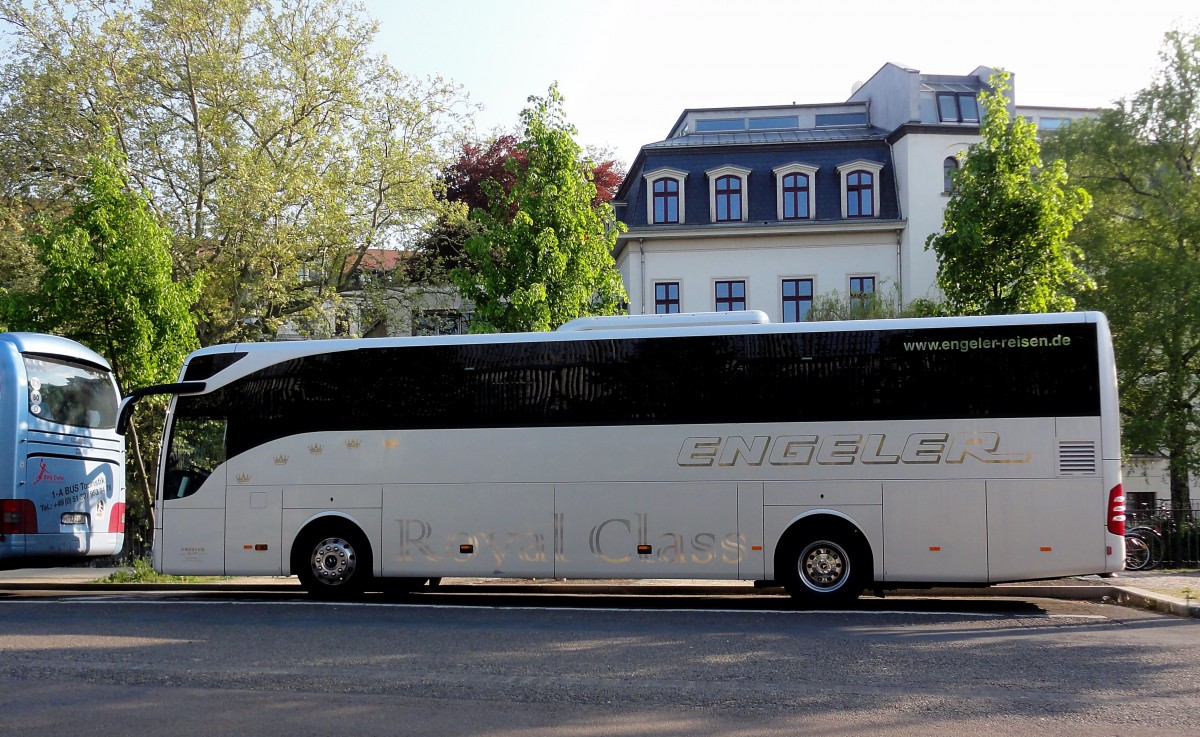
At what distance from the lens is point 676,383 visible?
1365cm

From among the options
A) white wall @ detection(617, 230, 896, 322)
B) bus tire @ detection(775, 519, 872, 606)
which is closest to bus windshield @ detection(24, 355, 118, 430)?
bus tire @ detection(775, 519, 872, 606)

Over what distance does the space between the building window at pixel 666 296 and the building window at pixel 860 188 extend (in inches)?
262

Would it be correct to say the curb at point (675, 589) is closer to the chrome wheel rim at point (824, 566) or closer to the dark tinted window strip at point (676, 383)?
the chrome wheel rim at point (824, 566)

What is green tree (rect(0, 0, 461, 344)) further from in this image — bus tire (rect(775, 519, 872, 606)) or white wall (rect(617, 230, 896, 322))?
bus tire (rect(775, 519, 872, 606))

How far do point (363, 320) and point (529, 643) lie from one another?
23.4m

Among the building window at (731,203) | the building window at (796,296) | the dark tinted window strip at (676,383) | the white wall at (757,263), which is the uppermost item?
the building window at (731,203)

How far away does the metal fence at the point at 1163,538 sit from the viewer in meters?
20.7

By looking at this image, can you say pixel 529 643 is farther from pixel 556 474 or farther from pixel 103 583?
pixel 103 583

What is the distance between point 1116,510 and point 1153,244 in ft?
66.1

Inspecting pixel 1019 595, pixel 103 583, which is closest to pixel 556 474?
pixel 1019 595

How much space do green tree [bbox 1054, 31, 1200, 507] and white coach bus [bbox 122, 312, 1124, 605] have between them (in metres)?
17.6

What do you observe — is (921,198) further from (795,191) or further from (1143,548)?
(1143,548)

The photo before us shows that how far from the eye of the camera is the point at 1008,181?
18438mm

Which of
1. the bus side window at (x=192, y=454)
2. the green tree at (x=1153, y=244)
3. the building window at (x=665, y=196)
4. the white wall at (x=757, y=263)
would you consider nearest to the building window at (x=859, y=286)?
the white wall at (x=757, y=263)
